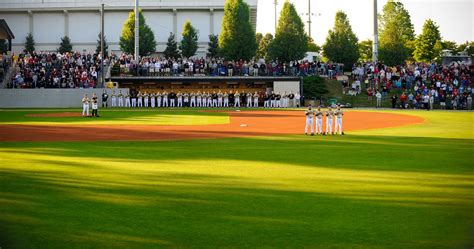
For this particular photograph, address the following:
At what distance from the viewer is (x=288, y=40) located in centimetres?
7756

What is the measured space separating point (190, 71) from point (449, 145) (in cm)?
4759

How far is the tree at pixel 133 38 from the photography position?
84.4 metres

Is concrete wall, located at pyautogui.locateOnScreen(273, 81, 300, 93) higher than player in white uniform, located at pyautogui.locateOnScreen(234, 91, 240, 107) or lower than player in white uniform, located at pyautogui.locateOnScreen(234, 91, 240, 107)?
higher

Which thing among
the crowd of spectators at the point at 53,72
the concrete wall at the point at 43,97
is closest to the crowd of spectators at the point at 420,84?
the crowd of spectators at the point at 53,72

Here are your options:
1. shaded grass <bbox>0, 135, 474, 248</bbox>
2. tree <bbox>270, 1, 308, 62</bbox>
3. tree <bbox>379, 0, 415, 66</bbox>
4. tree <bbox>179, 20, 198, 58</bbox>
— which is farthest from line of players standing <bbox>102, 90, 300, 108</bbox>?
shaded grass <bbox>0, 135, 474, 248</bbox>

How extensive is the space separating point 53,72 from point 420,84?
1482 inches

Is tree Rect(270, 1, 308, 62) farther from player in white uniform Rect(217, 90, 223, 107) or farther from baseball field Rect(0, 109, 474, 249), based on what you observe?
baseball field Rect(0, 109, 474, 249)

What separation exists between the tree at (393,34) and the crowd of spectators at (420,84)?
216 centimetres

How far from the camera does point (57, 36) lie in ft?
319

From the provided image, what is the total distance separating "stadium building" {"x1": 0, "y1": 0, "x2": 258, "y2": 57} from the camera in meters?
96.1

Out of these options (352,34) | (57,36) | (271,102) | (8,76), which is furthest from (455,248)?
(57,36)

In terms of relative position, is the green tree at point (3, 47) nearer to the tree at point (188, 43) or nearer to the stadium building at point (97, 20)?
the stadium building at point (97, 20)

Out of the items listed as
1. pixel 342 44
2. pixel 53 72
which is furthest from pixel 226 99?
pixel 53 72

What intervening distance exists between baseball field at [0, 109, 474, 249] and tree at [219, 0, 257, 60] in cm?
5288
